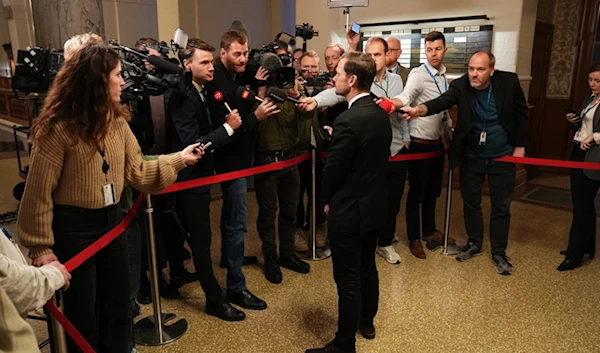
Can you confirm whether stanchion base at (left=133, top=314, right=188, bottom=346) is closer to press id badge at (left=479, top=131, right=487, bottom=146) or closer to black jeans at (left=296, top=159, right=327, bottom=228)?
black jeans at (left=296, top=159, right=327, bottom=228)

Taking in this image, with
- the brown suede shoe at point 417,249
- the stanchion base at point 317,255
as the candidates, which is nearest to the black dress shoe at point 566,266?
the brown suede shoe at point 417,249

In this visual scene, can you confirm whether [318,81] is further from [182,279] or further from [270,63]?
[182,279]

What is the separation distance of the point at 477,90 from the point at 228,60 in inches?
71.9

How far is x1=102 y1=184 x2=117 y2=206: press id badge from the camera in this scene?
1.86 meters

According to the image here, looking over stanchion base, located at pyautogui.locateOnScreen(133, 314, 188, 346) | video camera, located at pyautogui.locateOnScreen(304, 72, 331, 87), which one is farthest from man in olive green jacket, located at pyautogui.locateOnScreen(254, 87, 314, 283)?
stanchion base, located at pyautogui.locateOnScreen(133, 314, 188, 346)

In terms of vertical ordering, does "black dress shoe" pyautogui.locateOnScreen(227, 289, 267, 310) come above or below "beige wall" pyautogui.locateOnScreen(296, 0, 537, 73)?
below

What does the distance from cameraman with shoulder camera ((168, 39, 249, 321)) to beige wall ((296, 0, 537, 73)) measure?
366 centimetres

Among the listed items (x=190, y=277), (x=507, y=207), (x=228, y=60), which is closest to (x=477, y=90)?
(x=507, y=207)

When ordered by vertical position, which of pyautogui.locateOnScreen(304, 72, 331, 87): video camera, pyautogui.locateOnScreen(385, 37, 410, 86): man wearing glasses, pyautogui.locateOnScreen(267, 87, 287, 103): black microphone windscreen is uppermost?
pyautogui.locateOnScreen(385, 37, 410, 86): man wearing glasses

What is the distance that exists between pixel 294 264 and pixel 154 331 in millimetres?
1132

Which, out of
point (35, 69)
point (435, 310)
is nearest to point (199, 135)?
point (35, 69)

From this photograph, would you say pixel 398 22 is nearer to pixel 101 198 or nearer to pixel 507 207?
pixel 507 207

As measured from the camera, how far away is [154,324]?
2719 millimetres

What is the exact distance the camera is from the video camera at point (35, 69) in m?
3.14
